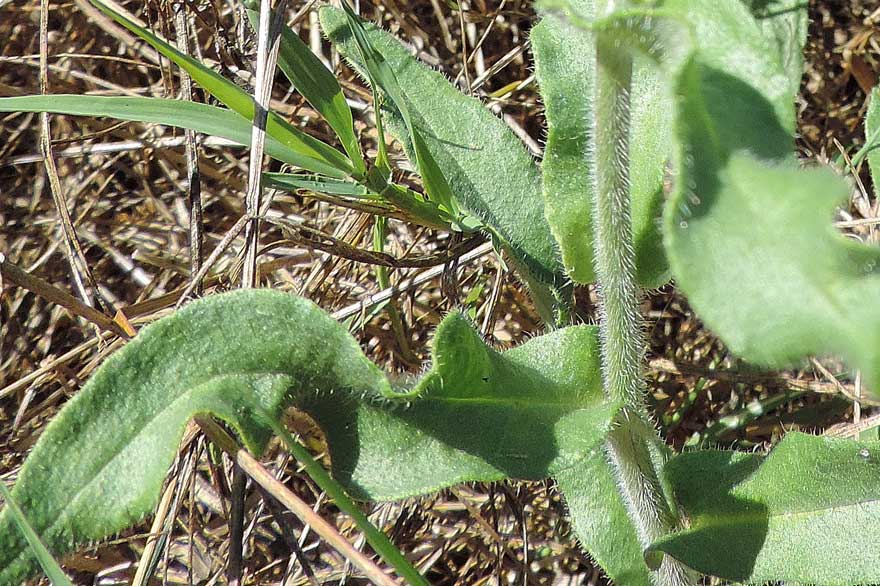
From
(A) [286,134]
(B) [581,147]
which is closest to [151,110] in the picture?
(A) [286,134]

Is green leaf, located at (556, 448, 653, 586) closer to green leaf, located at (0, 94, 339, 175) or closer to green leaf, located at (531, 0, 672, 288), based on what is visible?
green leaf, located at (531, 0, 672, 288)

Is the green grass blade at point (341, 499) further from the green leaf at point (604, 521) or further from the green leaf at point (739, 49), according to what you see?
the green leaf at point (739, 49)

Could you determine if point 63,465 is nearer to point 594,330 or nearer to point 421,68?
point 594,330

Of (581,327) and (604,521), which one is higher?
(581,327)

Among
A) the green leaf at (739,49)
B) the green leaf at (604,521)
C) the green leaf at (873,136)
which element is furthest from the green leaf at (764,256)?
the green leaf at (873,136)

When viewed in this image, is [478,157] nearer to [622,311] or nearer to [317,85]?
[317,85]

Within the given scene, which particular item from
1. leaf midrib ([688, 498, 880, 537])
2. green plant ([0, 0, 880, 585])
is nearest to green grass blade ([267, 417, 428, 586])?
green plant ([0, 0, 880, 585])

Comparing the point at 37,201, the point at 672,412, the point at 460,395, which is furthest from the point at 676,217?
the point at 37,201
